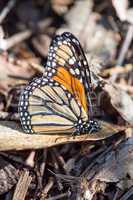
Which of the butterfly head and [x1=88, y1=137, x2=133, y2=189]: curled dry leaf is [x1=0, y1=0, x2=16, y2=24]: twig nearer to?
the butterfly head

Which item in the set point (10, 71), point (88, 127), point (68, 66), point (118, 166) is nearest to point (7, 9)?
point (10, 71)

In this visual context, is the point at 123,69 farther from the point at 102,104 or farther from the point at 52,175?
the point at 52,175

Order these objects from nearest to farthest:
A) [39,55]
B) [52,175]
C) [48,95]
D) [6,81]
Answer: [52,175]
[48,95]
[6,81]
[39,55]

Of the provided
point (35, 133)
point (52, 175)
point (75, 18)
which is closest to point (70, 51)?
point (35, 133)

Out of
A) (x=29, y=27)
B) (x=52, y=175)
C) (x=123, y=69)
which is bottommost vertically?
(x=52, y=175)

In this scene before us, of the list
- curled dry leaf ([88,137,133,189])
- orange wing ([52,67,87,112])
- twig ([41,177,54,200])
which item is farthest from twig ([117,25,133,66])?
twig ([41,177,54,200])

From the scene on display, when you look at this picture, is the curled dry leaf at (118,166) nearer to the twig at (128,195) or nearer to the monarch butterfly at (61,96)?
the twig at (128,195)

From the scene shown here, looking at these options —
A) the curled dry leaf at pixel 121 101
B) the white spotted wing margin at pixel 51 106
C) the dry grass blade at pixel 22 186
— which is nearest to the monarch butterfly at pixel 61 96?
the white spotted wing margin at pixel 51 106
